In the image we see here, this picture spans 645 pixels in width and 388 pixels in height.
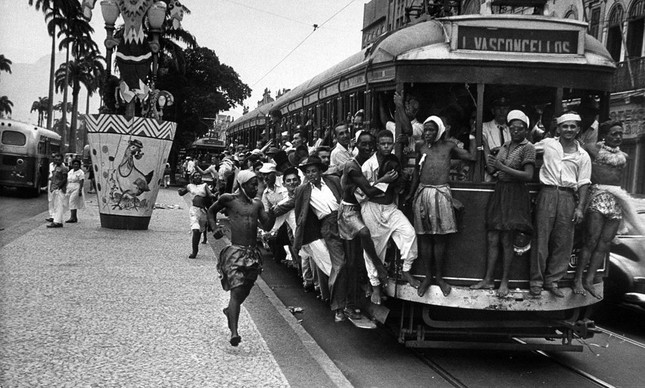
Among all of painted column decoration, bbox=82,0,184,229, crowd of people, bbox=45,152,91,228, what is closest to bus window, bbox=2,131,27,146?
crowd of people, bbox=45,152,91,228

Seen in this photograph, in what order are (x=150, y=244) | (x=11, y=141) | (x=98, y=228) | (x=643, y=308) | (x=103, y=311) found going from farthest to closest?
(x=11, y=141) → (x=98, y=228) → (x=150, y=244) → (x=643, y=308) → (x=103, y=311)

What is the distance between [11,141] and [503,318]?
23.5m

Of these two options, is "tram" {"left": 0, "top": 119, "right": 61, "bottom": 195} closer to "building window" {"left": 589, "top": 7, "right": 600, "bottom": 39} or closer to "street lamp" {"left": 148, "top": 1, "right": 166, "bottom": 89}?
"street lamp" {"left": 148, "top": 1, "right": 166, "bottom": 89}

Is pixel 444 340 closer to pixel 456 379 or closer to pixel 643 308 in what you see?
pixel 456 379

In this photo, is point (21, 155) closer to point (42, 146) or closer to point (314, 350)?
point (42, 146)

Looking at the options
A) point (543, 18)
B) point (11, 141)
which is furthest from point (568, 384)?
point (11, 141)

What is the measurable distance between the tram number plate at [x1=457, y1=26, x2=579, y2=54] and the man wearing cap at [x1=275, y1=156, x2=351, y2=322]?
206 cm

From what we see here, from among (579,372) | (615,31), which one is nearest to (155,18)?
(579,372)

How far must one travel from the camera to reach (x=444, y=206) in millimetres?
6566

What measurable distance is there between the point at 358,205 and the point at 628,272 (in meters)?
3.47

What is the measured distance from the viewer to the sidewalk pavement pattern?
5719mm

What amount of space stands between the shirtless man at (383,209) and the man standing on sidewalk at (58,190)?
10.6m

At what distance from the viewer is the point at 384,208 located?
705 cm

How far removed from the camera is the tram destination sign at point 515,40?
698 centimetres
